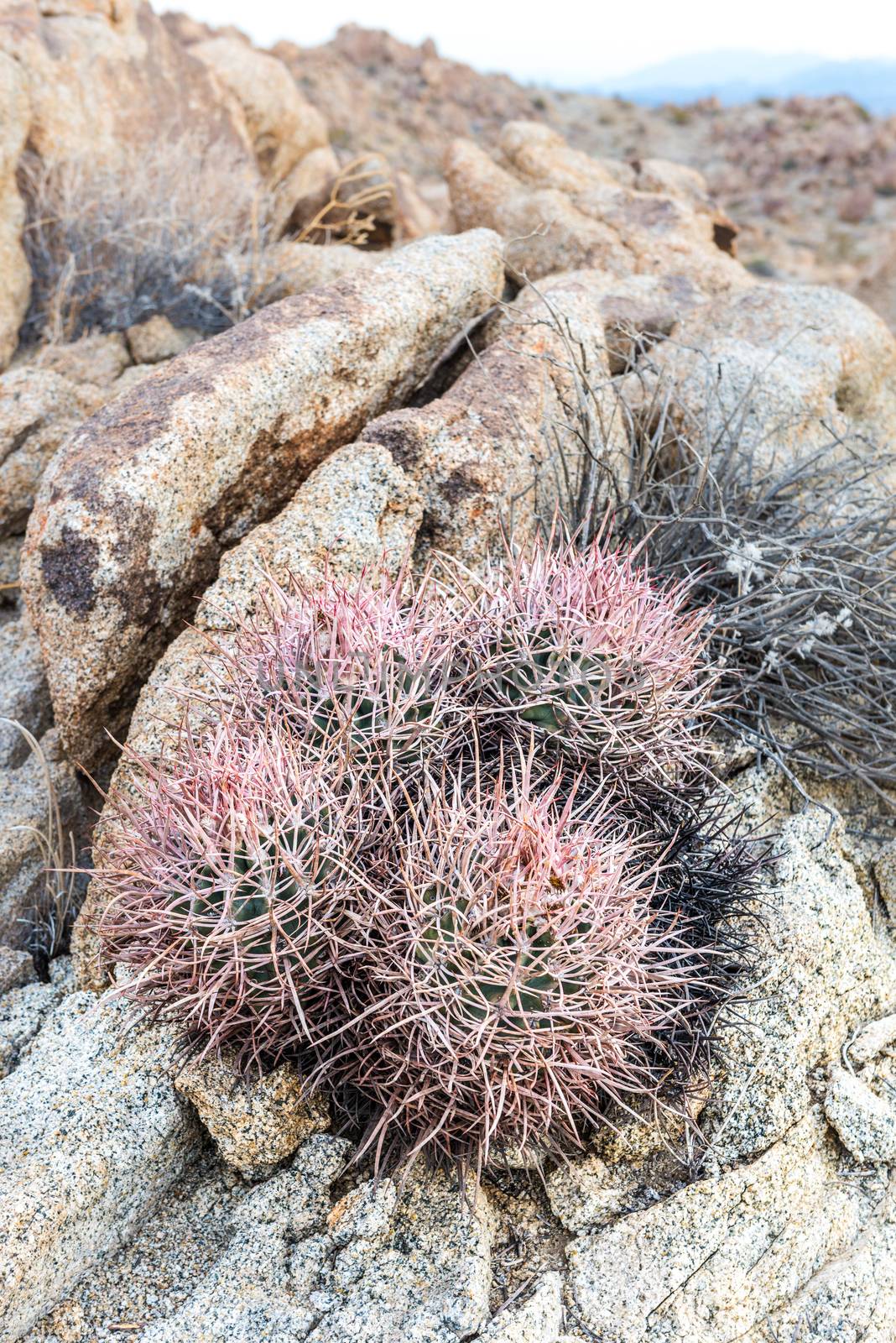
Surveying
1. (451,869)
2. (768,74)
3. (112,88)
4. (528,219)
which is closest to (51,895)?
(451,869)

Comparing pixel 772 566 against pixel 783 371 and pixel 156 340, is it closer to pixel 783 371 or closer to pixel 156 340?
pixel 783 371

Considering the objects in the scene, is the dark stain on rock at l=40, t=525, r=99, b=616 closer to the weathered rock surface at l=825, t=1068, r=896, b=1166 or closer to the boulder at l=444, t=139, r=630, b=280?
the weathered rock surface at l=825, t=1068, r=896, b=1166

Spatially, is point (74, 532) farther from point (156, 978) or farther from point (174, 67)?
point (174, 67)

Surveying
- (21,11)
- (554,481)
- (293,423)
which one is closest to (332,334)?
(293,423)

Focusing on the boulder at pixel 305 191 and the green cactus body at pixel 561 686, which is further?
the boulder at pixel 305 191

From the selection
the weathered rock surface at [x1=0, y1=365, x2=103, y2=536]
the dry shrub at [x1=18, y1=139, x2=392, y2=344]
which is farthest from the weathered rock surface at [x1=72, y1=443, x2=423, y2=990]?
the dry shrub at [x1=18, y1=139, x2=392, y2=344]

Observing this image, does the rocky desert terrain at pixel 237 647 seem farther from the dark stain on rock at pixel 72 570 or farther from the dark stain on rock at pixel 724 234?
the dark stain on rock at pixel 724 234

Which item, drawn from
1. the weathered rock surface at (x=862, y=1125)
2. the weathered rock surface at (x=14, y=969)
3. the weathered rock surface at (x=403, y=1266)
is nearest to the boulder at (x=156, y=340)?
the weathered rock surface at (x=14, y=969)
